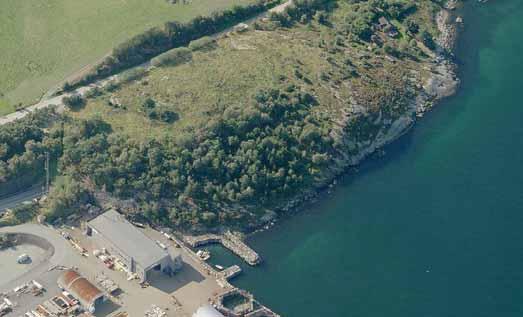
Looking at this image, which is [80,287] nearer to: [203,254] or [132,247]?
[132,247]

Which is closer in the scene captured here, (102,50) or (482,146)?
(482,146)

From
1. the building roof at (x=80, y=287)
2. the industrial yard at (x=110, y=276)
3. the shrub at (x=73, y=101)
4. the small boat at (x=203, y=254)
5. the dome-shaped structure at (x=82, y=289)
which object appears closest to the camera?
the dome-shaped structure at (x=82, y=289)

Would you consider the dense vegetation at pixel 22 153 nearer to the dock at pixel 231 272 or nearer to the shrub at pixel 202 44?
the shrub at pixel 202 44

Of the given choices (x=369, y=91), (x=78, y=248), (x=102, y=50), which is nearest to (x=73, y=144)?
(x=78, y=248)

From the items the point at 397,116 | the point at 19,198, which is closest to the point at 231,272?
the point at 19,198

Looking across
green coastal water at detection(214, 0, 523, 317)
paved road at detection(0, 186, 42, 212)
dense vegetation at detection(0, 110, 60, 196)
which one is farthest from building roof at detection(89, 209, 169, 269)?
dense vegetation at detection(0, 110, 60, 196)

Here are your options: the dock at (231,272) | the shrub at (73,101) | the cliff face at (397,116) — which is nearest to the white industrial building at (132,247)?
the dock at (231,272)

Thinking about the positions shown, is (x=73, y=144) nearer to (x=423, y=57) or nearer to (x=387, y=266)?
(x=387, y=266)
